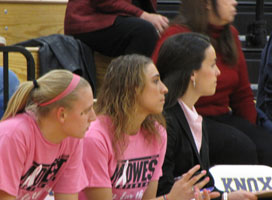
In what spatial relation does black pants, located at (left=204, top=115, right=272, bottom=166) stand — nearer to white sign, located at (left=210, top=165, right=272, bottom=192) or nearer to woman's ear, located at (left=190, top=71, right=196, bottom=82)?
white sign, located at (left=210, top=165, right=272, bottom=192)

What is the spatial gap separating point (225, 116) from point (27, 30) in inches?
58.8

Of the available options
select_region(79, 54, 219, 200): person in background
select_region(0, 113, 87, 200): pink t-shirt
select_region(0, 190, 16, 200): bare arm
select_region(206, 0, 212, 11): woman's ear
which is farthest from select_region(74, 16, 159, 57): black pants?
select_region(0, 190, 16, 200): bare arm

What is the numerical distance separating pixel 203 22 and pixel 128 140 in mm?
1049

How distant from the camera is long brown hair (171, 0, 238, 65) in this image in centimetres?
312

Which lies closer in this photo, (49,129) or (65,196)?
(49,129)

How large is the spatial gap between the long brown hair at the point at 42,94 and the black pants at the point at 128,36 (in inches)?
53.2

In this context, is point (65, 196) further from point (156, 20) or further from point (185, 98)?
point (156, 20)

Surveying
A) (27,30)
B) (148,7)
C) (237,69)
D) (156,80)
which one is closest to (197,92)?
(156,80)

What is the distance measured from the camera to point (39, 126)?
2.06 meters

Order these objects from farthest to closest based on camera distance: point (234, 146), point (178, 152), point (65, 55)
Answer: point (65, 55)
point (234, 146)
point (178, 152)

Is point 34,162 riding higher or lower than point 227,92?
higher

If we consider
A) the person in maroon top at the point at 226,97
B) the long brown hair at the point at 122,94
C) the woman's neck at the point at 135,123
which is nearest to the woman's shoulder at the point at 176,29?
the person in maroon top at the point at 226,97

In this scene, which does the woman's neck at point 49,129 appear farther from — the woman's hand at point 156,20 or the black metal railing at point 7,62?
the woman's hand at point 156,20

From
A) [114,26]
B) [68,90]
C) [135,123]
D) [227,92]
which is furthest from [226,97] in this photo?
[68,90]
